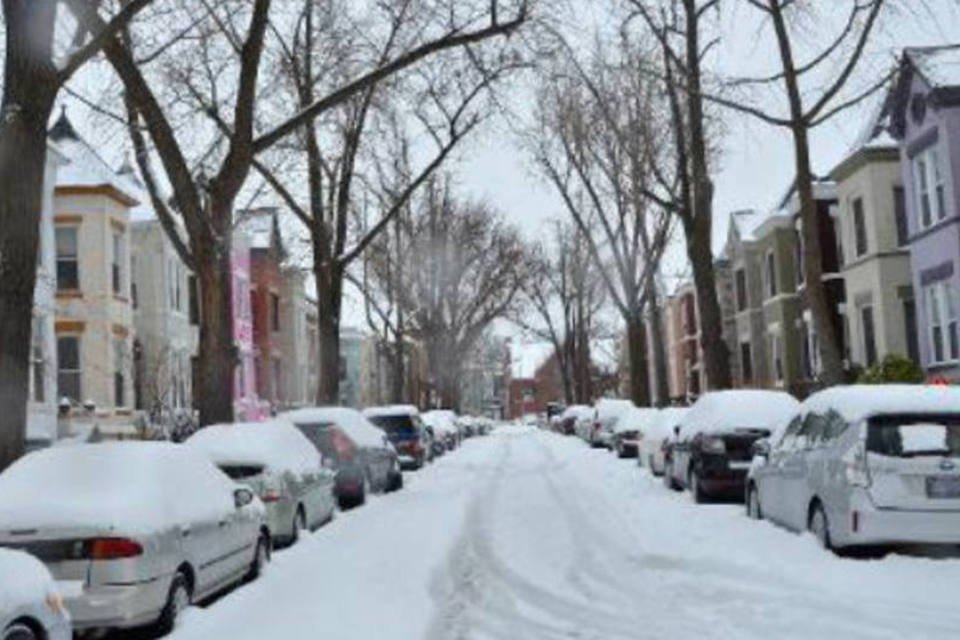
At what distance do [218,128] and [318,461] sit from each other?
11.1m

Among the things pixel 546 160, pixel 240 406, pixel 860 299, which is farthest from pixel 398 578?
pixel 240 406

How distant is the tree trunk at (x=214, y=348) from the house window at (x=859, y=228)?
21.0 metres

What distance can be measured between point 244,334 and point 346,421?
31518 mm

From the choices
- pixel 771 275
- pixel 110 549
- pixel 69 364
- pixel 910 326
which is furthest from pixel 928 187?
pixel 110 549

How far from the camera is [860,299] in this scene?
3753 cm

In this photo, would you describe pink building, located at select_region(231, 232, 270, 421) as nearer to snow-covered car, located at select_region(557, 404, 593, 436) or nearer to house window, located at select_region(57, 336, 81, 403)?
snow-covered car, located at select_region(557, 404, 593, 436)

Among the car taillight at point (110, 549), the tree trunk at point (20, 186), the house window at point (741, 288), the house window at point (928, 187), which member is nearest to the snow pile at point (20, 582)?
the car taillight at point (110, 549)

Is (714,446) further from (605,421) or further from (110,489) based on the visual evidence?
(605,421)

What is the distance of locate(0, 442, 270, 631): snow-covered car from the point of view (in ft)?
30.8

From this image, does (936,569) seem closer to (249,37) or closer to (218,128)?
(249,37)

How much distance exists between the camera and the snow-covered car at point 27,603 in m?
7.21

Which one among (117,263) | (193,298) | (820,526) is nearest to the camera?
(820,526)

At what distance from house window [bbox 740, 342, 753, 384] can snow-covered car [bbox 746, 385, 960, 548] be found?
43.7 meters

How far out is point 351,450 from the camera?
2223cm
